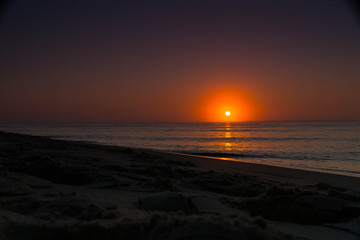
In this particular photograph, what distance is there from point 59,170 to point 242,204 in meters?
3.20

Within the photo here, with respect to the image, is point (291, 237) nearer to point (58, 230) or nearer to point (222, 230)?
point (222, 230)

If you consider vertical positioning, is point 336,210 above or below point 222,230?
below

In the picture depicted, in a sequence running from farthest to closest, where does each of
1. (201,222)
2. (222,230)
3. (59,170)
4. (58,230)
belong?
(59,170) < (58,230) < (201,222) < (222,230)

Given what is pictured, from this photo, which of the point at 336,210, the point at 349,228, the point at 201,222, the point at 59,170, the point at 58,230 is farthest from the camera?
the point at 59,170

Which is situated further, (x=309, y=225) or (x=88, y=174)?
(x=88, y=174)

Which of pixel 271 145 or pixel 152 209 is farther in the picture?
pixel 271 145

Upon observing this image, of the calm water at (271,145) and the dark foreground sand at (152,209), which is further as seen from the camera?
the calm water at (271,145)

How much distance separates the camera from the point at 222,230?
1797 mm

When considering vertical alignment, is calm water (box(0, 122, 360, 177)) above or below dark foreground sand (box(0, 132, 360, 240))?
below

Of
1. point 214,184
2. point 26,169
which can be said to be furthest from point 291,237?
point 26,169

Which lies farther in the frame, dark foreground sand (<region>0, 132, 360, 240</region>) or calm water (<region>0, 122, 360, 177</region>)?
calm water (<region>0, 122, 360, 177</region>)

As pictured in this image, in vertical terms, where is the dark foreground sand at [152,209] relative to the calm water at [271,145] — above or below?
above

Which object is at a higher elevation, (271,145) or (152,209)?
(152,209)

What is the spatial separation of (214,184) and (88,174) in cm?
227
